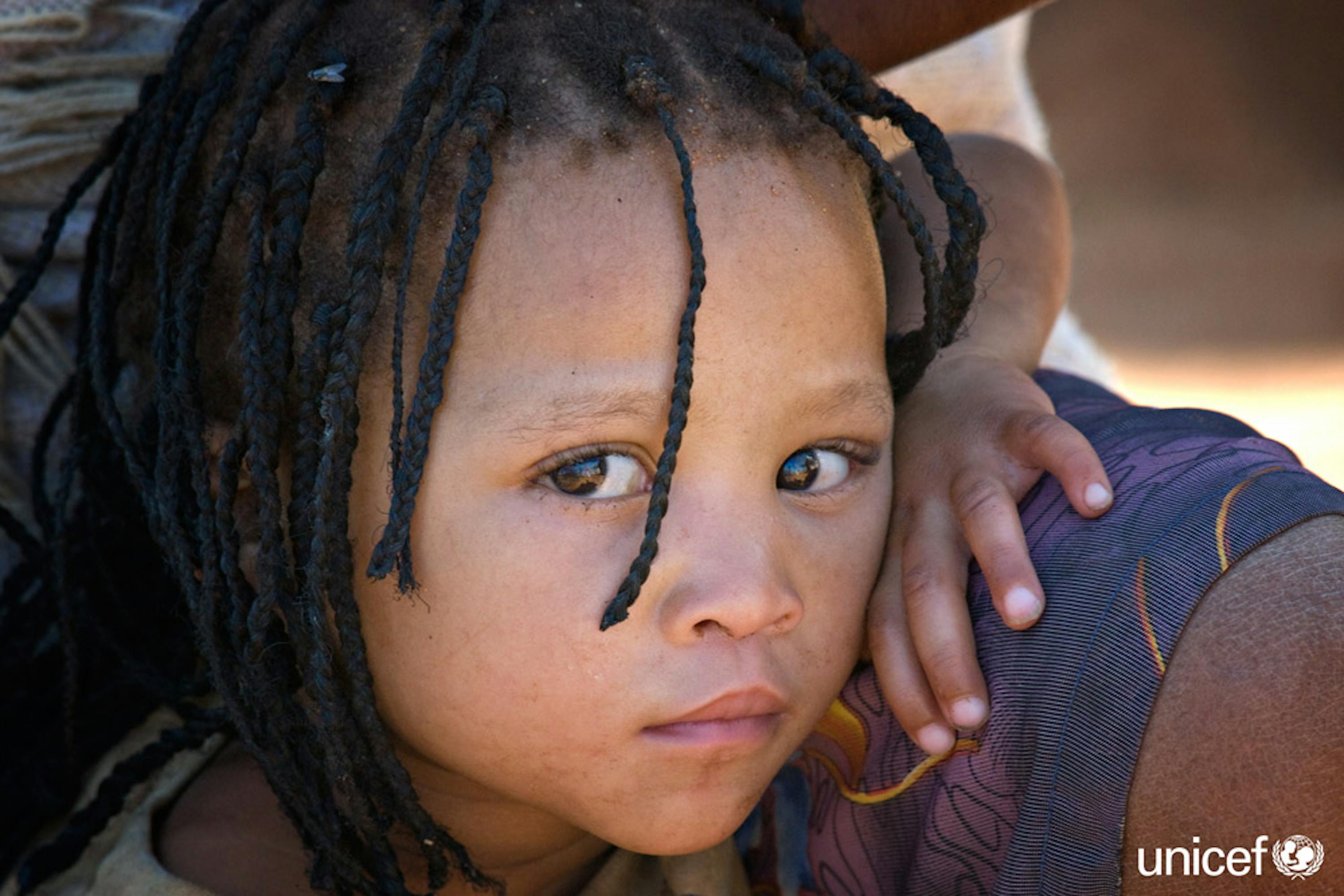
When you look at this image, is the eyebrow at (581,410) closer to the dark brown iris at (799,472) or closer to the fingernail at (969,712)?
the dark brown iris at (799,472)

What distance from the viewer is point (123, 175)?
63.3 inches

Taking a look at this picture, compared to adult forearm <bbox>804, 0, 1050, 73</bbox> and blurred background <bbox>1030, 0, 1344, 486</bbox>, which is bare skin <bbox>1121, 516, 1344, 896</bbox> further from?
blurred background <bbox>1030, 0, 1344, 486</bbox>

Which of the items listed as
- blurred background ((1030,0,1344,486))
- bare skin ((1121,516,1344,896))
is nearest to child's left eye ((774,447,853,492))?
bare skin ((1121,516,1344,896))

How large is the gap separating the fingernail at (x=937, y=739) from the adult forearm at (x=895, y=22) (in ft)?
2.91

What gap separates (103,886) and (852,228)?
3.58ft

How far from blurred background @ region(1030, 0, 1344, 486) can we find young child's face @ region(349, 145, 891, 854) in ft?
11.0

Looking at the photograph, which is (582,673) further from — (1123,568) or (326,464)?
(1123,568)

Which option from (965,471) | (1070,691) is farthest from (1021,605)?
(965,471)

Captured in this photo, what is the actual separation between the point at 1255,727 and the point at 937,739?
0.32m

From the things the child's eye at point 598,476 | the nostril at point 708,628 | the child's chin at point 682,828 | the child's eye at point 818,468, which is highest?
the child's eye at point 598,476

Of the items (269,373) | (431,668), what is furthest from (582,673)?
(269,373)

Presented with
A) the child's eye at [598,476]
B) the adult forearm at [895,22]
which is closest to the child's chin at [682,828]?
the child's eye at [598,476]

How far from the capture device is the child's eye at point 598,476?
1.30m

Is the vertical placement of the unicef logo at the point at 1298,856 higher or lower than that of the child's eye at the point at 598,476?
lower
